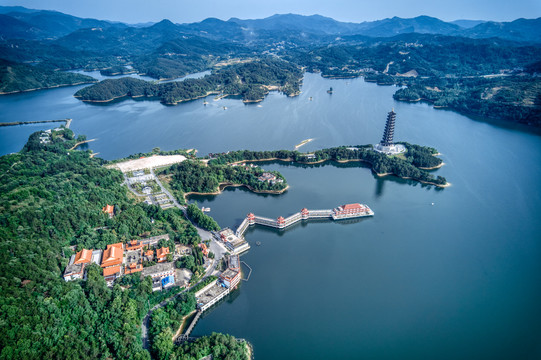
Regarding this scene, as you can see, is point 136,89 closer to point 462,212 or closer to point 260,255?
point 260,255

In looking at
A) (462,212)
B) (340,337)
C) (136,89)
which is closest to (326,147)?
(462,212)

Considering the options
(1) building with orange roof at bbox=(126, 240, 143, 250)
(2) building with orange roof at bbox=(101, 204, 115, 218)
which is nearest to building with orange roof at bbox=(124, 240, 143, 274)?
(1) building with orange roof at bbox=(126, 240, 143, 250)

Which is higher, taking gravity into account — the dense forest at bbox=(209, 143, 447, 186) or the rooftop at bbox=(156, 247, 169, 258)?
the dense forest at bbox=(209, 143, 447, 186)

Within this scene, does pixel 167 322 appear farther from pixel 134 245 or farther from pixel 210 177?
pixel 210 177

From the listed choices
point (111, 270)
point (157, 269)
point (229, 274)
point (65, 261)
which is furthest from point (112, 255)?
point (229, 274)

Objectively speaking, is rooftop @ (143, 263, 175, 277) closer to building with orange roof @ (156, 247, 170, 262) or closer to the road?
building with orange roof @ (156, 247, 170, 262)
